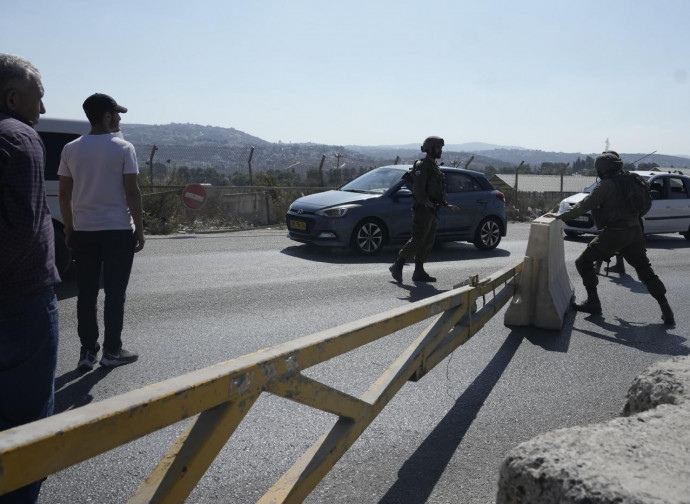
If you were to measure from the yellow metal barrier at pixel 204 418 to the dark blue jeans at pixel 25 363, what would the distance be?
66 centimetres

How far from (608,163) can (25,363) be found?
6.32 m

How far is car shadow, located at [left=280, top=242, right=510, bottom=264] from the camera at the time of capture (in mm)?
11094

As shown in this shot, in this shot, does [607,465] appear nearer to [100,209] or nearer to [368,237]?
[100,209]

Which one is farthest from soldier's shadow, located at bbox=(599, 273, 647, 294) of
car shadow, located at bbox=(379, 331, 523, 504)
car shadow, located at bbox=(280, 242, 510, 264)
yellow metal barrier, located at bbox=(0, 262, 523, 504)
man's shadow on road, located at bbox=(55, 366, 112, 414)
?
man's shadow on road, located at bbox=(55, 366, 112, 414)

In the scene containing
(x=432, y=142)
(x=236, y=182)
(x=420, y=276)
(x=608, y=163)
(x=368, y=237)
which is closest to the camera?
(x=608, y=163)

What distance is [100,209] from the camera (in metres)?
4.91

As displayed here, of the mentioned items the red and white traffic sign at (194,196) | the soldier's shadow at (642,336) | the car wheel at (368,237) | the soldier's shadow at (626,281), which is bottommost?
the soldier's shadow at (626,281)

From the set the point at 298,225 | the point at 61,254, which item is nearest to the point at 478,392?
the point at 61,254

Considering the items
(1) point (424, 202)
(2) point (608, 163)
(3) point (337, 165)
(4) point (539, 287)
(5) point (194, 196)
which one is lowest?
(4) point (539, 287)

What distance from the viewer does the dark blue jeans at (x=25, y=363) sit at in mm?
2512

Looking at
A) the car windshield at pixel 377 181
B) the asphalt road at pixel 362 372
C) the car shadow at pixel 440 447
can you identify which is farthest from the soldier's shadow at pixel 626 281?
the car shadow at pixel 440 447

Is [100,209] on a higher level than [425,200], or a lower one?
higher

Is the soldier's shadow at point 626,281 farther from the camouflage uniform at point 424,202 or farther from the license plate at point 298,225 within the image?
the license plate at point 298,225

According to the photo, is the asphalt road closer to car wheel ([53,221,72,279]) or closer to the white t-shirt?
car wheel ([53,221,72,279])
